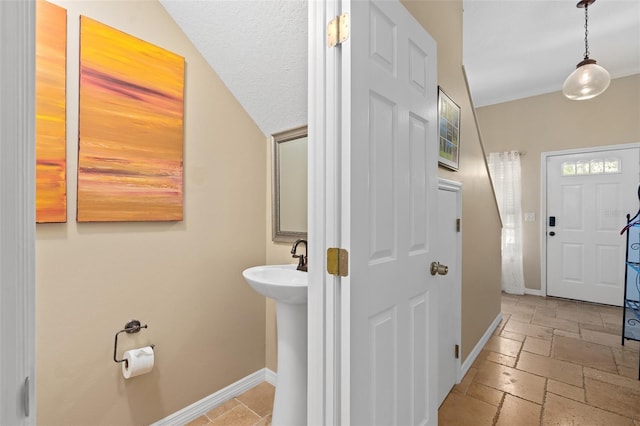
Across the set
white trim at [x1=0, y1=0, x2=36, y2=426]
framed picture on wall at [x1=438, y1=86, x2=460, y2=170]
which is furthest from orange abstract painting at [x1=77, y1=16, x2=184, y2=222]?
framed picture on wall at [x1=438, y1=86, x2=460, y2=170]

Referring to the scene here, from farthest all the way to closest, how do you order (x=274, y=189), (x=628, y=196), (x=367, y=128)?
(x=628, y=196) < (x=274, y=189) < (x=367, y=128)

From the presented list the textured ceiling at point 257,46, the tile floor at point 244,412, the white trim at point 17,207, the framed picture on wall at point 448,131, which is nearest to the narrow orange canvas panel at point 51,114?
the textured ceiling at point 257,46

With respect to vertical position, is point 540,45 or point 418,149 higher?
point 540,45

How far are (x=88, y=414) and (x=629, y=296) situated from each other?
4.24 metres

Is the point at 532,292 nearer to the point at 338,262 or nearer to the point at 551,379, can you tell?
the point at 551,379

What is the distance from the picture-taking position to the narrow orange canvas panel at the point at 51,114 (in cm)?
131

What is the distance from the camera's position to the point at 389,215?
1174mm

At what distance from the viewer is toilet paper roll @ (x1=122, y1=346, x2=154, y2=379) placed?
4.96 feet

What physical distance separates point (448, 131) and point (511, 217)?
3626 millimetres

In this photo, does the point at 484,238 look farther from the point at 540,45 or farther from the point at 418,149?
the point at 540,45

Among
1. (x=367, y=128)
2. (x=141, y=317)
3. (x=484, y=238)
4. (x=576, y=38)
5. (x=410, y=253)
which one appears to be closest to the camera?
(x=367, y=128)

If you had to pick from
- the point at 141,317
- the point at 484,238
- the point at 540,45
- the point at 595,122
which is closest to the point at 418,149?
the point at 141,317

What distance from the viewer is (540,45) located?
338 cm

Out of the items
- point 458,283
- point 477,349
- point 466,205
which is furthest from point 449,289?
point 477,349
